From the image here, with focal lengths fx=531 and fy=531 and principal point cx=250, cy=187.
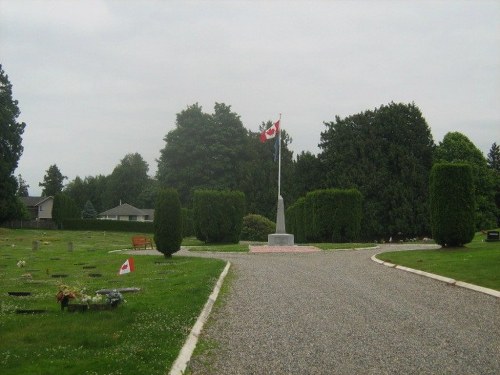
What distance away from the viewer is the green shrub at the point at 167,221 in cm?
2352

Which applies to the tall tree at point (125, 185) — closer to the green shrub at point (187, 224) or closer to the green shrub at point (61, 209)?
the green shrub at point (61, 209)

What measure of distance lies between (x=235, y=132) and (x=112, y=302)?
2509 inches

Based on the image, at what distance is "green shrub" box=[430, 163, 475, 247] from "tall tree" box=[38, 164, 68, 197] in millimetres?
104432

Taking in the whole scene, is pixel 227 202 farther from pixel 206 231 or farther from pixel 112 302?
pixel 112 302

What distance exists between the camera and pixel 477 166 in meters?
57.5

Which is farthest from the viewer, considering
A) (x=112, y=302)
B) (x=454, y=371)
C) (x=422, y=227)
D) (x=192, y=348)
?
(x=422, y=227)

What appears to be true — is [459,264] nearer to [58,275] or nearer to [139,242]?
[58,275]

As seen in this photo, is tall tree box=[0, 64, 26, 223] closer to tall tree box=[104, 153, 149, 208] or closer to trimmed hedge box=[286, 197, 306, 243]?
trimmed hedge box=[286, 197, 306, 243]

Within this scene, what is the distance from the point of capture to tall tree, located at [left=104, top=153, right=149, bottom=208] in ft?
394

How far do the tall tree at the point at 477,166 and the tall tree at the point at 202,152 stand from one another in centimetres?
2647

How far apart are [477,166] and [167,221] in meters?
44.3

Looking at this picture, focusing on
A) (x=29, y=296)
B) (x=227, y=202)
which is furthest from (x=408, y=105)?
(x=29, y=296)

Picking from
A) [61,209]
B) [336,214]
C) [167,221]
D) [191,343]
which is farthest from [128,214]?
[191,343]

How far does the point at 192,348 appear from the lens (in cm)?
721
